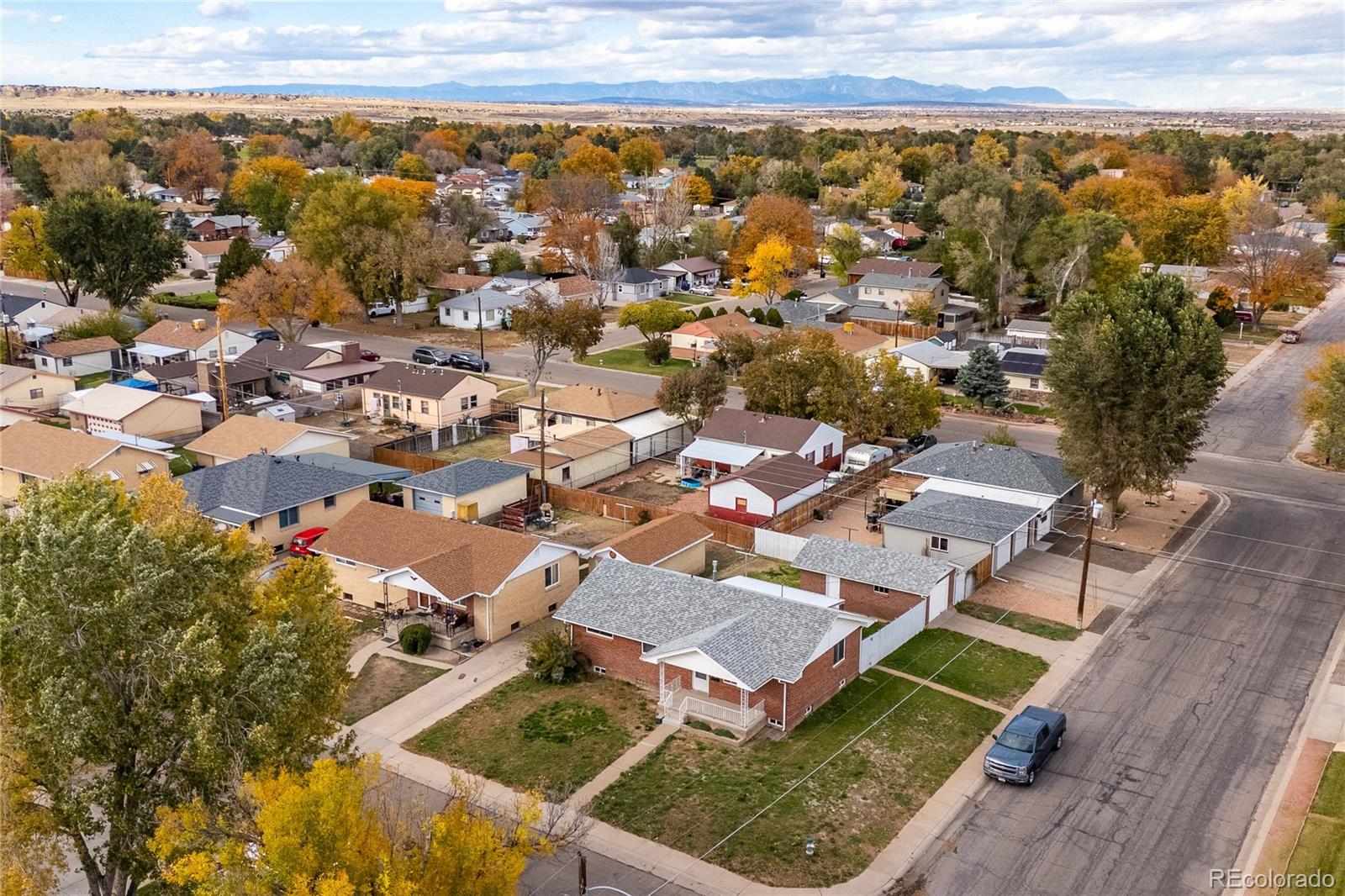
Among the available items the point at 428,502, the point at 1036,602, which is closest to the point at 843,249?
the point at 428,502

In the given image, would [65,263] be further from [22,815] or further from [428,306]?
[22,815]

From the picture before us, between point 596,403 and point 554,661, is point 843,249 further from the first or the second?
point 554,661

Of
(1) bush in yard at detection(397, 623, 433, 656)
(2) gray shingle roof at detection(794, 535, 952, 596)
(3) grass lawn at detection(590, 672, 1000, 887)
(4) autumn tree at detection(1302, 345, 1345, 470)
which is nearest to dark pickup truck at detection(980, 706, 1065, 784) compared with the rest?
(3) grass lawn at detection(590, 672, 1000, 887)

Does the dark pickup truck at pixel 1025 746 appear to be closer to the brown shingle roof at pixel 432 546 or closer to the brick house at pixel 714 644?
the brick house at pixel 714 644

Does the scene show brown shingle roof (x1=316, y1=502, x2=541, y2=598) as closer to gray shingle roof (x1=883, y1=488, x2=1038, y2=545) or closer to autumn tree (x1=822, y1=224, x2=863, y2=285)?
gray shingle roof (x1=883, y1=488, x2=1038, y2=545)

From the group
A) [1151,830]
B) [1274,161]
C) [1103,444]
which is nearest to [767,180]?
[1274,161]
